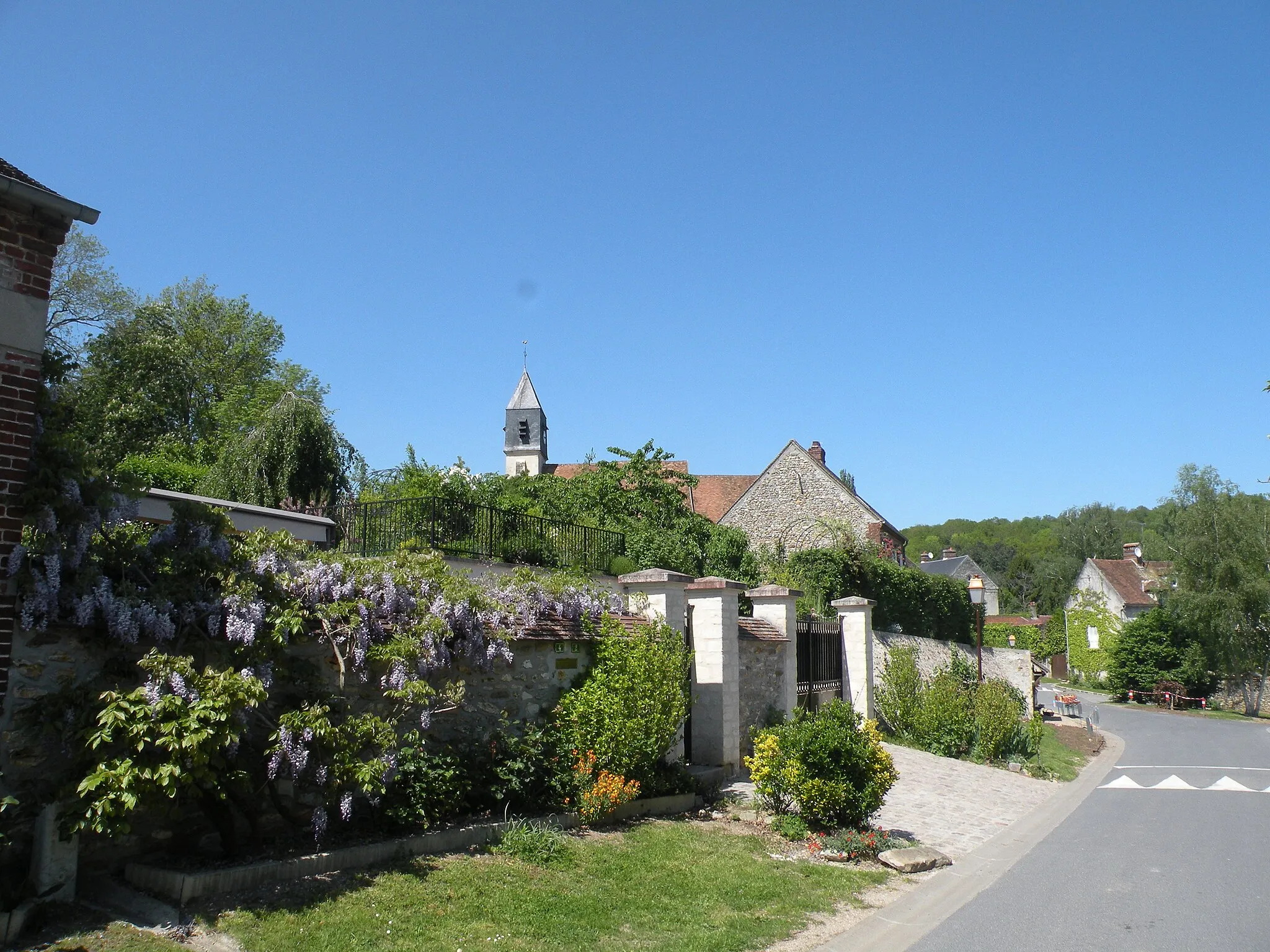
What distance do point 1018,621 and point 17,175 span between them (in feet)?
182

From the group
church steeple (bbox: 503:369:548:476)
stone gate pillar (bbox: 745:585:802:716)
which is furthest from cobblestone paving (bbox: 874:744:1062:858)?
church steeple (bbox: 503:369:548:476)

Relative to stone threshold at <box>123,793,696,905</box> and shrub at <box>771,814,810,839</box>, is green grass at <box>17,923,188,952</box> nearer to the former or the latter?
stone threshold at <box>123,793,696,905</box>

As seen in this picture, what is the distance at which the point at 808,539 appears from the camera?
32.1 meters

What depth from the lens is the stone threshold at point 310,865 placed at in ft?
17.4

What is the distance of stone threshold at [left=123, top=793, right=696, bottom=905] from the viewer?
5289mm

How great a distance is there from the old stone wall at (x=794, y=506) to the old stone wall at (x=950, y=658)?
814cm

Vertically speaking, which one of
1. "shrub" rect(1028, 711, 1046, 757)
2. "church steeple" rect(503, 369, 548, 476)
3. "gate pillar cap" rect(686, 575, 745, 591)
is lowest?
"shrub" rect(1028, 711, 1046, 757)

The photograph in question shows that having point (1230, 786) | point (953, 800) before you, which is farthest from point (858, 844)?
point (1230, 786)

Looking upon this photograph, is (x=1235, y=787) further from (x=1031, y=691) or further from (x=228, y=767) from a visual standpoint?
(x=228, y=767)

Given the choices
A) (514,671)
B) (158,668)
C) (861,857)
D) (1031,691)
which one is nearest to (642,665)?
(514,671)

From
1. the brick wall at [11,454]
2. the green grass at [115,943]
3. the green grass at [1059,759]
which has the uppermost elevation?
the brick wall at [11,454]

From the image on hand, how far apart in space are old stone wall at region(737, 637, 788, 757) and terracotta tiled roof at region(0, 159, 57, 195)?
9.05m

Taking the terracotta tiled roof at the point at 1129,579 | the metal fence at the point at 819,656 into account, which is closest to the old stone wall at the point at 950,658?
the metal fence at the point at 819,656

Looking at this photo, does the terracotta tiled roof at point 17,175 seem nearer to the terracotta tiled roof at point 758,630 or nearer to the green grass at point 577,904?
the green grass at point 577,904
